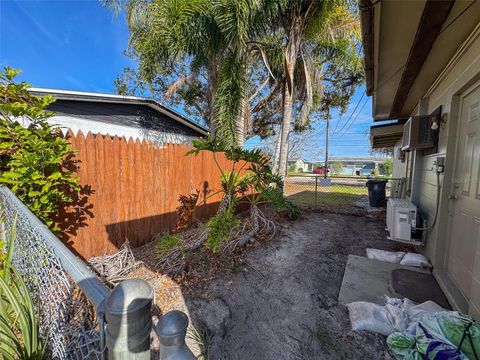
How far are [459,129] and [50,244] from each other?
4.12 m

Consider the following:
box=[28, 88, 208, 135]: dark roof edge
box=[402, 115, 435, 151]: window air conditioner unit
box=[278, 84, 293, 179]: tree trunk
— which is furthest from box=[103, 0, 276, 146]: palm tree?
box=[402, 115, 435, 151]: window air conditioner unit

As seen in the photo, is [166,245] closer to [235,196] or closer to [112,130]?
[235,196]

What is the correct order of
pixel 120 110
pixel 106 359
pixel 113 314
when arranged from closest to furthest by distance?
pixel 113 314 → pixel 106 359 → pixel 120 110

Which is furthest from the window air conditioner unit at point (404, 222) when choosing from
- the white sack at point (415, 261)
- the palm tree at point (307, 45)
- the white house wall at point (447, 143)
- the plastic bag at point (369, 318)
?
the palm tree at point (307, 45)

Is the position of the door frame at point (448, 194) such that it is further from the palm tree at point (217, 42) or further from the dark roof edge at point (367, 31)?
the palm tree at point (217, 42)

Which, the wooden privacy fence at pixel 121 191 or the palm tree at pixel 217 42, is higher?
the palm tree at pixel 217 42

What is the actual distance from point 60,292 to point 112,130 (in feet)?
23.6

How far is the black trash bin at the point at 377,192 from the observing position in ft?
25.4

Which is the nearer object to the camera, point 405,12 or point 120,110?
point 405,12

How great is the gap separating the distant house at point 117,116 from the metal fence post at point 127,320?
5.63 metres

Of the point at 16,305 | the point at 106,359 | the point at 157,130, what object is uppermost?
the point at 157,130

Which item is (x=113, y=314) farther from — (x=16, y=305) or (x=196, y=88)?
(x=196, y=88)

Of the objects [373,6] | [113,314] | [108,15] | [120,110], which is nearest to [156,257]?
[113,314]

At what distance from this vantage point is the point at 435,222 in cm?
310
